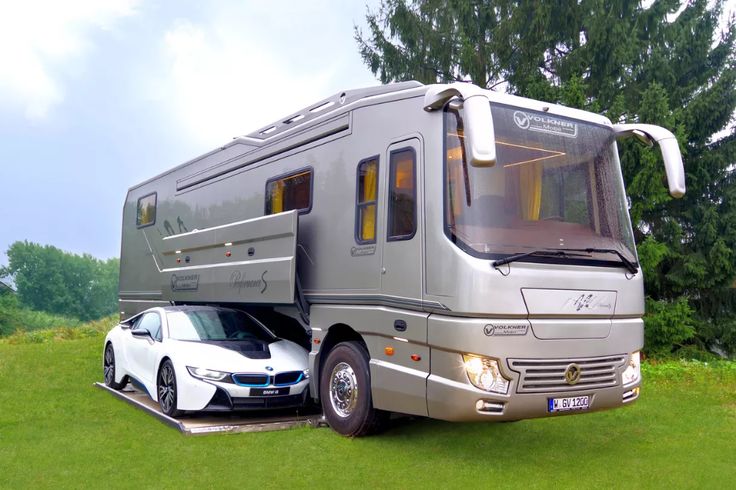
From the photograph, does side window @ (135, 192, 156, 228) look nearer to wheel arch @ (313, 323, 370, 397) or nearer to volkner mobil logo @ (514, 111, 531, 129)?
wheel arch @ (313, 323, 370, 397)

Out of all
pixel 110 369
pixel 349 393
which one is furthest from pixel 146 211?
pixel 349 393

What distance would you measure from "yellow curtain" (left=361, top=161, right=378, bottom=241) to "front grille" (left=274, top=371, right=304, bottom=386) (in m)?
1.96

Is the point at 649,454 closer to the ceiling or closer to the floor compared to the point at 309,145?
closer to the floor

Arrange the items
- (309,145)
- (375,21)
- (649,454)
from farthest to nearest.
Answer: (375,21) < (309,145) < (649,454)

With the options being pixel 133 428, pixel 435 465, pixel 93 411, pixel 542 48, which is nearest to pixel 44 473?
pixel 133 428

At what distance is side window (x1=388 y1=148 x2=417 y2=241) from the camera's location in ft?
21.7

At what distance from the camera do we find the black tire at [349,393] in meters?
7.00

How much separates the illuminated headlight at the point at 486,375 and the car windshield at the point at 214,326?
146 inches

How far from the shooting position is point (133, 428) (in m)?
7.65

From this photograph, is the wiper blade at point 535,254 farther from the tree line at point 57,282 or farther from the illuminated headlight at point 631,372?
the tree line at point 57,282

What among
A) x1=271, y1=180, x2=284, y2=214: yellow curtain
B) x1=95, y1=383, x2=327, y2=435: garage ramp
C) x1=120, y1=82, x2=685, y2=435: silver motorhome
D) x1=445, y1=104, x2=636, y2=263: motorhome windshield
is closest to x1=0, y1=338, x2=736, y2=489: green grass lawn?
x1=95, y1=383, x2=327, y2=435: garage ramp

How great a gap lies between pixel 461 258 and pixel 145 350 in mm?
4959

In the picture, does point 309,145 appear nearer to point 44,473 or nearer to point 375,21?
point 44,473

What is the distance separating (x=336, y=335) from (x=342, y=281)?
2.24ft
